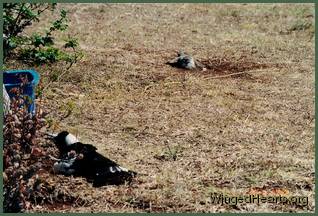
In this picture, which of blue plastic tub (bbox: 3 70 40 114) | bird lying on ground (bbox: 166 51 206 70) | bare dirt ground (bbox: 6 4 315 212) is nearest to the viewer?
bare dirt ground (bbox: 6 4 315 212)

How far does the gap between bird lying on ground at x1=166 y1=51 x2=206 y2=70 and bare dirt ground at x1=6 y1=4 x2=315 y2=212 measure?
0.12 m

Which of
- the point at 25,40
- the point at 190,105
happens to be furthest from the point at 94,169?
the point at 25,40

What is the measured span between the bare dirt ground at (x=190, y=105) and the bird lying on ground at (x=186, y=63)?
124 millimetres

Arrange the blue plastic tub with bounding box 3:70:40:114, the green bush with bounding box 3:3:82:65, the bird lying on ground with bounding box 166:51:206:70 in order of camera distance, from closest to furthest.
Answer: the blue plastic tub with bounding box 3:70:40:114 → the green bush with bounding box 3:3:82:65 → the bird lying on ground with bounding box 166:51:206:70

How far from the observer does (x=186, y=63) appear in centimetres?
812

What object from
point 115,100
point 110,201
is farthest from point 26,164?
point 115,100

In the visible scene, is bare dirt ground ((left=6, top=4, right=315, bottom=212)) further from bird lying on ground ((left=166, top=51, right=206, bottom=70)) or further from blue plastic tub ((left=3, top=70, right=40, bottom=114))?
blue plastic tub ((left=3, top=70, right=40, bottom=114))

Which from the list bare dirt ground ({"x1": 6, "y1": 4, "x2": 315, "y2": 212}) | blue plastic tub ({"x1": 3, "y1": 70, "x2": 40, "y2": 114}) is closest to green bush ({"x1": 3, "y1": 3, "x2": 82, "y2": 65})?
bare dirt ground ({"x1": 6, "y1": 4, "x2": 315, "y2": 212})

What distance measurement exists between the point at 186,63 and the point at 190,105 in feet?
4.95

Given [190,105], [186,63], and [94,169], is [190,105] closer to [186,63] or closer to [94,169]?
[186,63]

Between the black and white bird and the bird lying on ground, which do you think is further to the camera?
the bird lying on ground

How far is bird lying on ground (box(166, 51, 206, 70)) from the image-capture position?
811cm

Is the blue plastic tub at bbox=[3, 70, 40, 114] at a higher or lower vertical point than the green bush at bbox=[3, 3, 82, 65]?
lower

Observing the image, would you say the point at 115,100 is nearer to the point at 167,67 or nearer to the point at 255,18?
the point at 167,67
